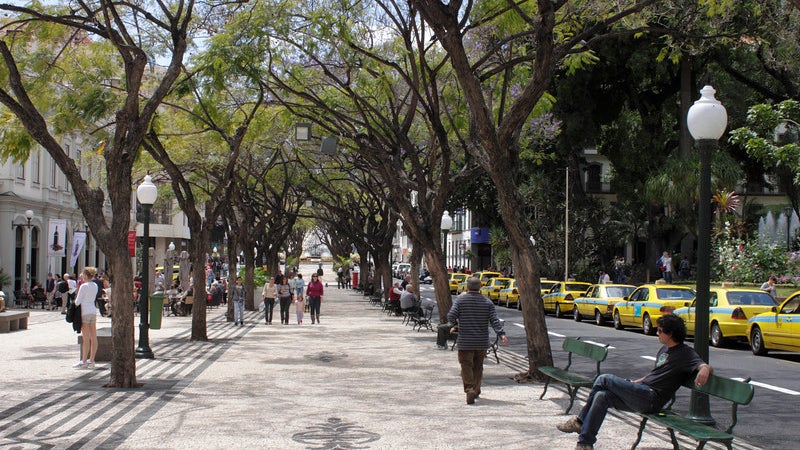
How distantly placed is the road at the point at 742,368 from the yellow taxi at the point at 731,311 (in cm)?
43

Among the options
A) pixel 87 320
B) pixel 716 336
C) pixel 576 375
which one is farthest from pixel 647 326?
pixel 87 320

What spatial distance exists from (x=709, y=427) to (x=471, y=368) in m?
4.14

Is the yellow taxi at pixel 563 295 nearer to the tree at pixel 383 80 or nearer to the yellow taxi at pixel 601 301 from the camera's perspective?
the yellow taxi at pixel 601 301

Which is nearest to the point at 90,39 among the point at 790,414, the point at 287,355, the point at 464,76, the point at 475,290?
the point at 287,355

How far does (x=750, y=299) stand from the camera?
2255 centimetres

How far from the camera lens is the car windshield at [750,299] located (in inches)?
880

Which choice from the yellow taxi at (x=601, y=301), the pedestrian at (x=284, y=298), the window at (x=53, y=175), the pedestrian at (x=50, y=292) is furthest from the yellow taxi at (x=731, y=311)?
the window at (x=53, y=175)

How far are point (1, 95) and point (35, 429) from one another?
4.96 metres

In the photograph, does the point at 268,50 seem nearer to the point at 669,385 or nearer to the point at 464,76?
the point at 464,76

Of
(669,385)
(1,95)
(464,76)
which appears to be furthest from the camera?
(464,76)

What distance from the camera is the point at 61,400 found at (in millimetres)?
11734

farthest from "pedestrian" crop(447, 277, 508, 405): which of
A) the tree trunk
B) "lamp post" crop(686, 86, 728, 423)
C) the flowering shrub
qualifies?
the flowering shrub

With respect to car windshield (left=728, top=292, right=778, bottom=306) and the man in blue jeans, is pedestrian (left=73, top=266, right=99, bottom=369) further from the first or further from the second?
car windshield (left=728, top=292, right=778, bottom=306)

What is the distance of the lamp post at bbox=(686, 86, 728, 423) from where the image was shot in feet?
30.2
